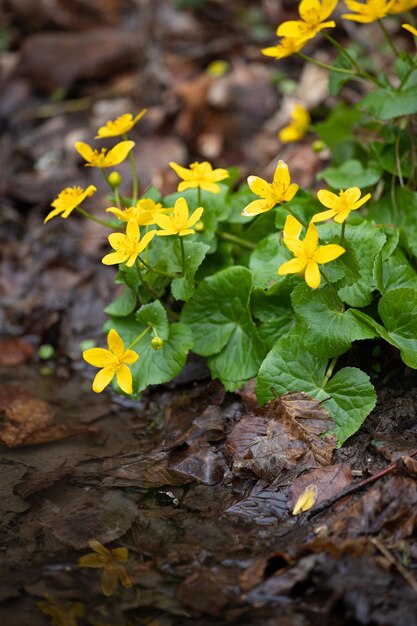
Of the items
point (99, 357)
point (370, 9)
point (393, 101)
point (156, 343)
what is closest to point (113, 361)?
point (99, 357)

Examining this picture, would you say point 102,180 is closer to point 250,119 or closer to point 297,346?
point 250,119

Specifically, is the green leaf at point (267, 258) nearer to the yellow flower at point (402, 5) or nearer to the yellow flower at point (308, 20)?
the yellow flower at point (308, 20)

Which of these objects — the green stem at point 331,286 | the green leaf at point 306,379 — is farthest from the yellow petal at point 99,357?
the green stem at point 331,286

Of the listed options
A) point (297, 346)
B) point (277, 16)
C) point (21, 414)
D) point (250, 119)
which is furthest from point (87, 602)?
point (277, 16)

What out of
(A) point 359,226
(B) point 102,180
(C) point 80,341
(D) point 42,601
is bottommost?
(C) point 80,341

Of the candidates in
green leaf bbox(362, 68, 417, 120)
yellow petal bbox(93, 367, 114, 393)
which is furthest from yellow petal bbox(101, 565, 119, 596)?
green leaf bbox(362, 68, 417, 120)

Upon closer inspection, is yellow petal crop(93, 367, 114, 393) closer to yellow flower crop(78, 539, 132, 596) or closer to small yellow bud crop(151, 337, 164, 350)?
small yellow bud crop(151, 337, 164, 350)
